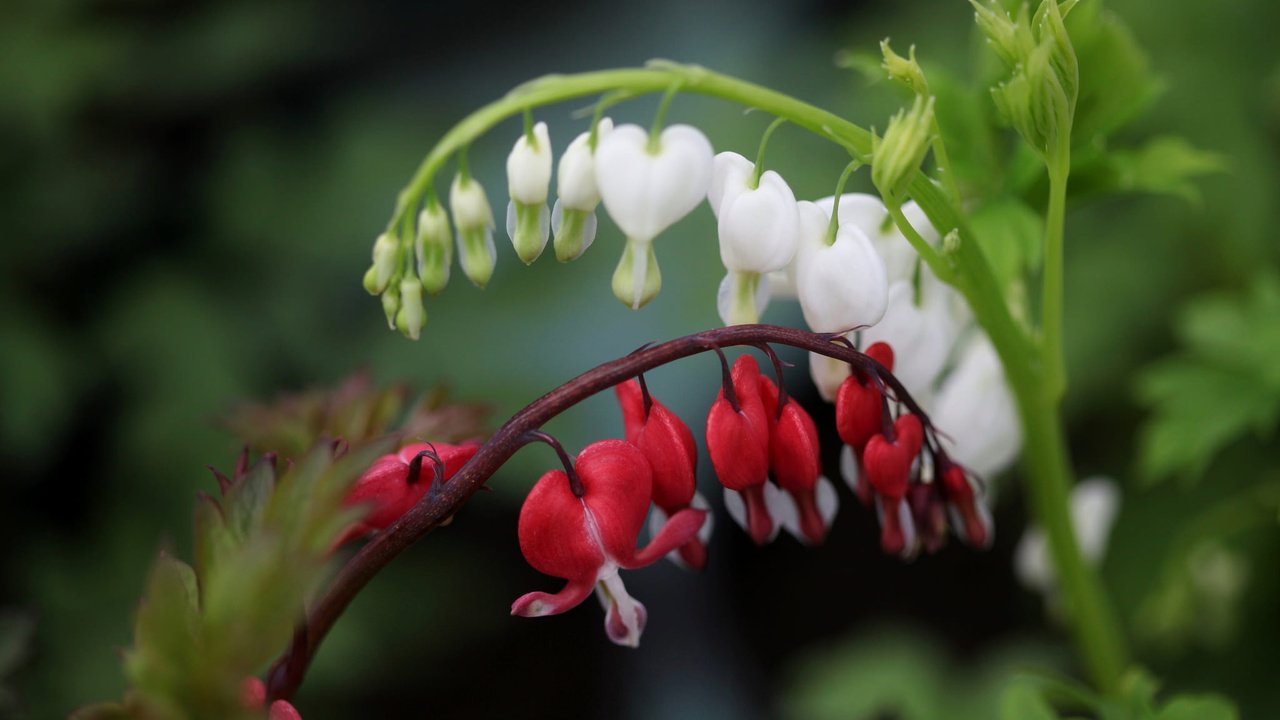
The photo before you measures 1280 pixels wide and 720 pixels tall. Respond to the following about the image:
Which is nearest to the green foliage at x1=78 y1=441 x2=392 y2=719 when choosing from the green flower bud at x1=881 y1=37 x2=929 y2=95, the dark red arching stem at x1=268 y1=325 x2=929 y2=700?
the dark red arching stem at x1=268 y1=325 x2=929 y2=700

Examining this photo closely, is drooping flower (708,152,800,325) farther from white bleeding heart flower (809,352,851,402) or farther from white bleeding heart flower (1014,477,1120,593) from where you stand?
white bleeding heart flower (1014,477,1120,593)

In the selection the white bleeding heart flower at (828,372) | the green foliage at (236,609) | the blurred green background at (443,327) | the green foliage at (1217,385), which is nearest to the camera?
the green foliage at (236,609)

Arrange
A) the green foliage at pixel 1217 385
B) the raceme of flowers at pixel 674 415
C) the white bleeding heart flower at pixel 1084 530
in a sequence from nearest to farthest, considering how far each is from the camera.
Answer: the raceme of flowers at pixel 674 415, the green foliage at pixel 1217 385, the white bleeding heart flower at pixel 1084 530

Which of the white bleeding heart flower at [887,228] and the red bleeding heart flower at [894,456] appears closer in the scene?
the red bleeding heart flower at [894,456]

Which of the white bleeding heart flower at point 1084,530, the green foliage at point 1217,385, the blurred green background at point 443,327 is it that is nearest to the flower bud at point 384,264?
the green foliage at point 1217,385

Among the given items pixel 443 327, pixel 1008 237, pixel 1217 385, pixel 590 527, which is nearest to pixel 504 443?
pixel 590 527

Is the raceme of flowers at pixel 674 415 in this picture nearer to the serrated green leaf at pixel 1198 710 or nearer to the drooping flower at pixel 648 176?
the drooping flower at pixel 648 176

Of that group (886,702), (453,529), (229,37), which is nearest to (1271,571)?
(886,702)
